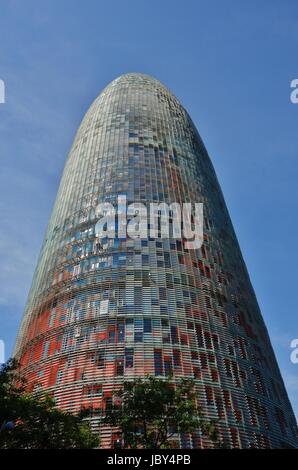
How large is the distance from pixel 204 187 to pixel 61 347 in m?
49.5

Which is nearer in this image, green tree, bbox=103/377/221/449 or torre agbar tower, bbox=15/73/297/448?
green tree, bbox=103/377/221/449

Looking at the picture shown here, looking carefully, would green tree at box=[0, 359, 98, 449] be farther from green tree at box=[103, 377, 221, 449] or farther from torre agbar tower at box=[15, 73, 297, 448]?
torre agbar tower at box=[15, 73, 297, 448]

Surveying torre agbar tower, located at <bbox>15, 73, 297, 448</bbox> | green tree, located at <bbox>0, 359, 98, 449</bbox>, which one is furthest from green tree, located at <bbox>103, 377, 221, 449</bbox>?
torre agbar tower, located at <bbox>15, 73, 297, 448</bbox>

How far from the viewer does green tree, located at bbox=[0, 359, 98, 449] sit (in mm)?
35781

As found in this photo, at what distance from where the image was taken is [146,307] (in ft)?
238

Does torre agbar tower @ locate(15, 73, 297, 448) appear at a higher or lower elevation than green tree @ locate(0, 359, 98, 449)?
higher

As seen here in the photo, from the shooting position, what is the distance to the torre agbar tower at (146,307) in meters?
65.2

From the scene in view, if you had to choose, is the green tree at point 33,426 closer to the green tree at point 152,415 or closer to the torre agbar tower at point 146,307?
the green tree at point 152,415

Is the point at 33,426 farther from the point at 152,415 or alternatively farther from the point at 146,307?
the point at 146,307

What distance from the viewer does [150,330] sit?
69.8 m

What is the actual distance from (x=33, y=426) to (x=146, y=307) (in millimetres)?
35780

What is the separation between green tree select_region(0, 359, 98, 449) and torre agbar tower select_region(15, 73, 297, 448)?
53.3 feet
